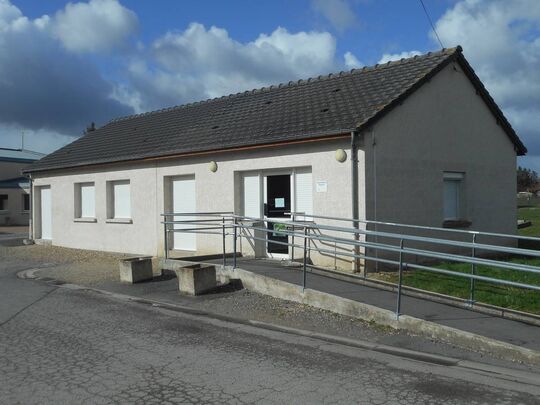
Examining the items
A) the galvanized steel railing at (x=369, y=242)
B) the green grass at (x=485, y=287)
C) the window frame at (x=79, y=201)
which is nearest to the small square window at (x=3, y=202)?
the window frame at (x=79, y=201)

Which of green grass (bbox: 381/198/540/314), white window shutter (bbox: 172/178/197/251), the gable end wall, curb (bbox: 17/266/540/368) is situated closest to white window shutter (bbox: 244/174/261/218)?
white window shutter (bbox: 172/178/197/251)

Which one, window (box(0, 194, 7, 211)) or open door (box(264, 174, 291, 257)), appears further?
window (box(0, 194, 7, 211))

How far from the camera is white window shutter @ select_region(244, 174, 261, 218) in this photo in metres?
13.2

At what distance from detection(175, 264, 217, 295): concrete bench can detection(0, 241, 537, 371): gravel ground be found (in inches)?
6.2

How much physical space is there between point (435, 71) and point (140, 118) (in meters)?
11.2

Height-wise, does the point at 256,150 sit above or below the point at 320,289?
above

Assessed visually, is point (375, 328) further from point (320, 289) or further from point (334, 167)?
point (334, 167)

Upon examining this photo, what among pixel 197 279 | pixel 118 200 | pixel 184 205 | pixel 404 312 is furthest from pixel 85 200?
pixel 404 312

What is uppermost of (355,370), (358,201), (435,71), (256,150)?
(435,71)

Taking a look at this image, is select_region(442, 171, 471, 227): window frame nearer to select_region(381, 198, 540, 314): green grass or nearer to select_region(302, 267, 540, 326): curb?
select_region(381, 198, 540, 314): green grass

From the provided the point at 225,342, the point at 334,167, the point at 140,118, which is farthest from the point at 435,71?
the point at 140,118

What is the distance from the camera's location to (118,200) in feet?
56.0

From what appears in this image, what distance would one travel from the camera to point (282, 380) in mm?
5391

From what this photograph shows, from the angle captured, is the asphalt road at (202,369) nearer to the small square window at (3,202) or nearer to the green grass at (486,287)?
the green grass at (486,287)
